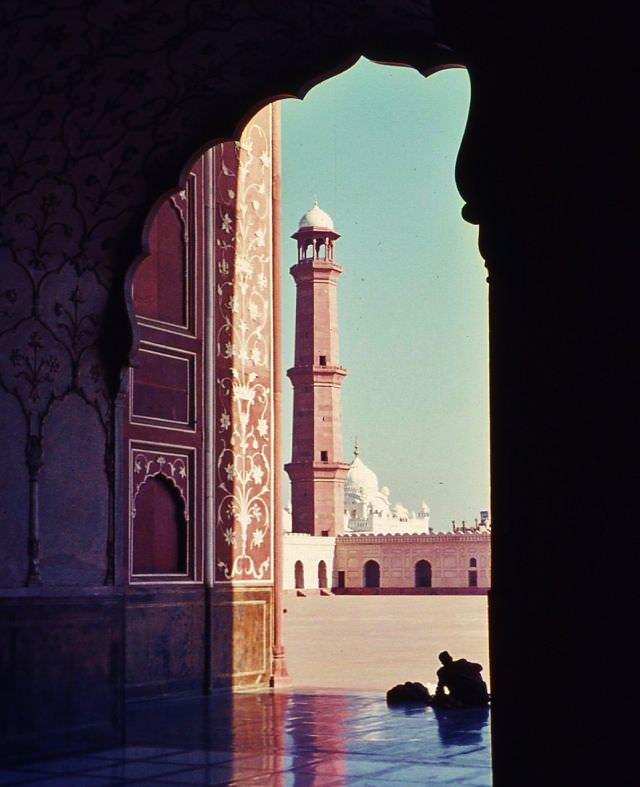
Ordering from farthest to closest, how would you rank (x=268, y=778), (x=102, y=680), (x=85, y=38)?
(x=102, y=680) → (x=85, y=38) → (x=268, y=778)

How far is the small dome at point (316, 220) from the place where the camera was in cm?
4450

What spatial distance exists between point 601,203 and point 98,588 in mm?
4662

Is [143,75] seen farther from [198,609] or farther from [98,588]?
[198,609]

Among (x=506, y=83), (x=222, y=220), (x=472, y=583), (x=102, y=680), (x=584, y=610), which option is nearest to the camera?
(x=584, y=610)

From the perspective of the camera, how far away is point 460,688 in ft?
23.3

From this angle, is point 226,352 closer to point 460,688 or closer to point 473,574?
point 460,688

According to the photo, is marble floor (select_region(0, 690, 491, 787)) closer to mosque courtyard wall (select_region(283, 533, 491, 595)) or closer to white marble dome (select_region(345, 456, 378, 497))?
mosque courtyard wall (select_region(283, 533, 491, 595))

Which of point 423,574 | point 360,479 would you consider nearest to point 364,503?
point 360,479

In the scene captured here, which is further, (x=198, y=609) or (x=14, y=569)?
(x=198, y=609)

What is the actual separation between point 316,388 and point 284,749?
131ft

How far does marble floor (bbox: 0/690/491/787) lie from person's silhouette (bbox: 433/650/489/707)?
0.13 meters

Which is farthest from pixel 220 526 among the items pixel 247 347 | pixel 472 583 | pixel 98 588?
pixel 472 583

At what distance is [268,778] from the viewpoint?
14.8ft

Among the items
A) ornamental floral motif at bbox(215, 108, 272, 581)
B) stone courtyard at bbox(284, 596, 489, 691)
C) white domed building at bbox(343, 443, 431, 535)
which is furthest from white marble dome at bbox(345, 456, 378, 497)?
ornamental floral motif at bbox(215, 108, 272, 581)
